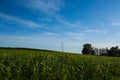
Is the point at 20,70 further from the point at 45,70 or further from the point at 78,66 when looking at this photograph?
the point at 78,66

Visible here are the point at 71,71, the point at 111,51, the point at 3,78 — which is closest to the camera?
the point at 3,78

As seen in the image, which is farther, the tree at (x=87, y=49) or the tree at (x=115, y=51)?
the tree at (x=87, y=49)

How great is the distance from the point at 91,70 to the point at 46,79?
4878 mm

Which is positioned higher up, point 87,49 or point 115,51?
point 87,49

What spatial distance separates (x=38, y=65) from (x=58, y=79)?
191 centimetres

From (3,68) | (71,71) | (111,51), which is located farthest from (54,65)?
(111,51)

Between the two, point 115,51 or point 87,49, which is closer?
point 115,51

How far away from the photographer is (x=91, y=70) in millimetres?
16906

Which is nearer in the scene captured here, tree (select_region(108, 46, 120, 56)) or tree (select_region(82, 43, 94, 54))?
tree (select_region(108, 46, 120, 56))

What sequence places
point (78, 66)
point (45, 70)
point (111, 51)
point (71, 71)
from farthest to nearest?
point (111, 51) < point (78, 66) < point (71, 71) < point (45, 70)

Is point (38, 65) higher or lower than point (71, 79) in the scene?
higher

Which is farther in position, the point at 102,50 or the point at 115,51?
the point at 102,50

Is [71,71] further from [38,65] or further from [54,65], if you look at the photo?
[38,65]

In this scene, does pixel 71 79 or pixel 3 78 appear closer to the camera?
pixel 3 78
